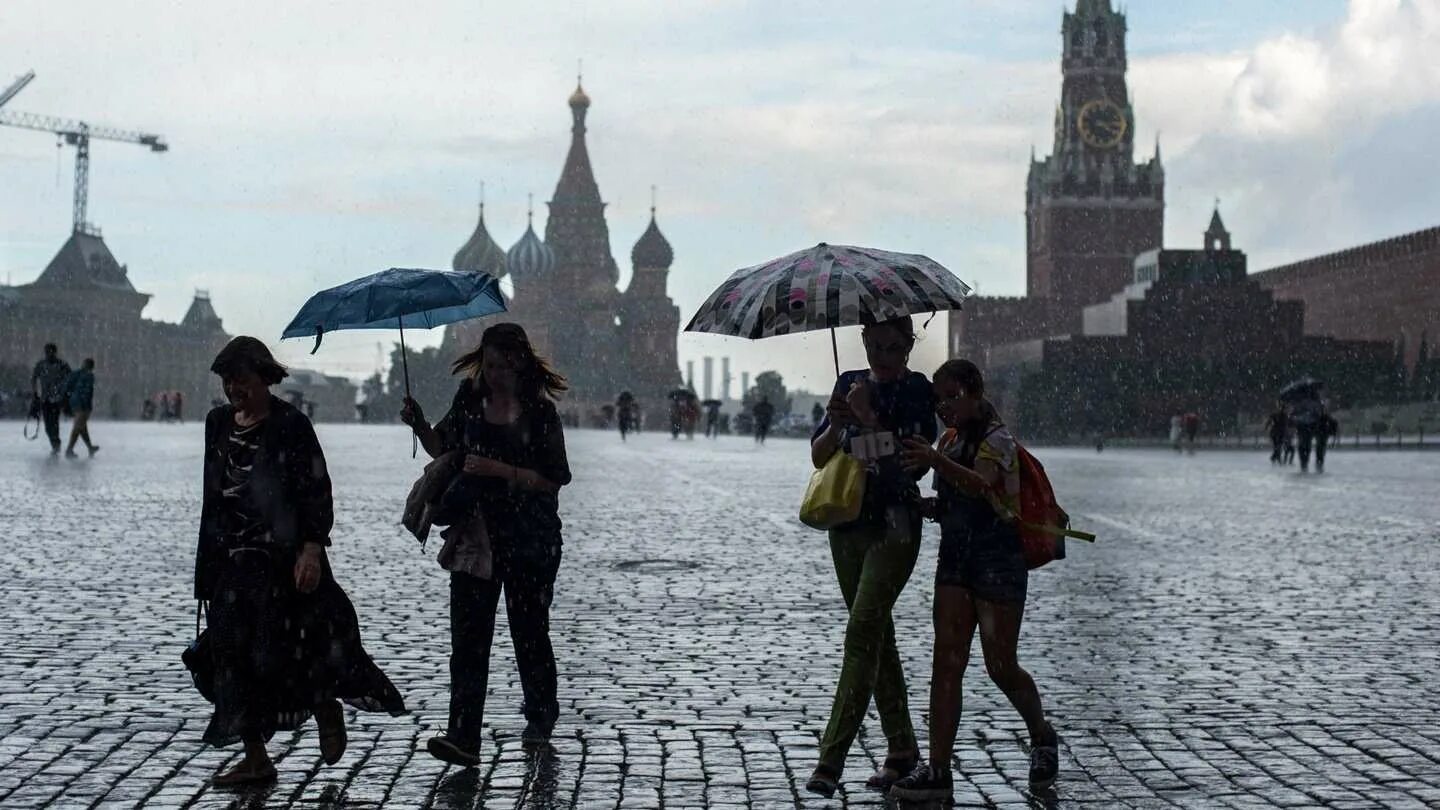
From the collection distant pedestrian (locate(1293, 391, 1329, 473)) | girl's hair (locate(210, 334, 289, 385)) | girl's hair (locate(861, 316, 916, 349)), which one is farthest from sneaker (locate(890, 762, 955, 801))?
distant pedestrian (locate(1293, 391, 1329, 473))

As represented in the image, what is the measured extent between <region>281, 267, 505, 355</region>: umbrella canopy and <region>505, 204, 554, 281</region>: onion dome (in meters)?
136

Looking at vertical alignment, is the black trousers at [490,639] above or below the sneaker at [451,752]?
above

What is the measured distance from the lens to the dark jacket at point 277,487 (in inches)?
230

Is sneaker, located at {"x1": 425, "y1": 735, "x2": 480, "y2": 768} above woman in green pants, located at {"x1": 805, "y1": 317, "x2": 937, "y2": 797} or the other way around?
the other way around

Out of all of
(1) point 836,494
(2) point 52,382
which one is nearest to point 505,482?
(1) point 836,494

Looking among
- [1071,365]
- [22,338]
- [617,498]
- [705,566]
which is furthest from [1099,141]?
[705,566]

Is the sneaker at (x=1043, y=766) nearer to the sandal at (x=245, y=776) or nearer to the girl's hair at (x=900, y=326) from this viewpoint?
the girl's hair at (x=900, y=326)

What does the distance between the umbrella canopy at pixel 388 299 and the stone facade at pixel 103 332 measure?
390ft

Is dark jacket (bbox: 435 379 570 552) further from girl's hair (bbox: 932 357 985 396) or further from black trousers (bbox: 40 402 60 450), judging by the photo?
black trousers (bbox: 40 402 60 450)

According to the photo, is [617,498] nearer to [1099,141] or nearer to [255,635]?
[255,635]

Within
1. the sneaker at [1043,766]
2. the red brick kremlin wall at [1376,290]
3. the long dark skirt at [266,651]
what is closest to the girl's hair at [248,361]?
the long dark skirt at [266,651]

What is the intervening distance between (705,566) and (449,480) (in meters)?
6.62

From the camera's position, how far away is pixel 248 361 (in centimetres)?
584

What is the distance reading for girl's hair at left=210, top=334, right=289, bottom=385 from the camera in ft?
19.1
